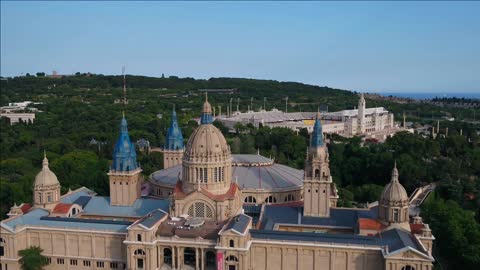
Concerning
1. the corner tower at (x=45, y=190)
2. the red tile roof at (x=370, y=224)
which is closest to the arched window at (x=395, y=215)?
the red tile roof at (x=370, y=224)

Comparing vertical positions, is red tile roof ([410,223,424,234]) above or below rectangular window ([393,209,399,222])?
below

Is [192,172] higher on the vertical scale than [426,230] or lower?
higher

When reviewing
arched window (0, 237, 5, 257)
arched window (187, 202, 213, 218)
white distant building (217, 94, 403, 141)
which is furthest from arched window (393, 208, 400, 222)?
white distant building (217, 94, 403, 141)

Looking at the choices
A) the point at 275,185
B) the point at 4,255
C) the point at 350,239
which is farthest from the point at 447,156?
the point at 4,255

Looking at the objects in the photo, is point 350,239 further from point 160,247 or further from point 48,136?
point 48,136

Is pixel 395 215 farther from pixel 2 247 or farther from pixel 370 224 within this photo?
pixel 2 247

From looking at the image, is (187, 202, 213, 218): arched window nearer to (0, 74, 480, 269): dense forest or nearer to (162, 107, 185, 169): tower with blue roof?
(162, 107, 185, 169): tower with blue roof
